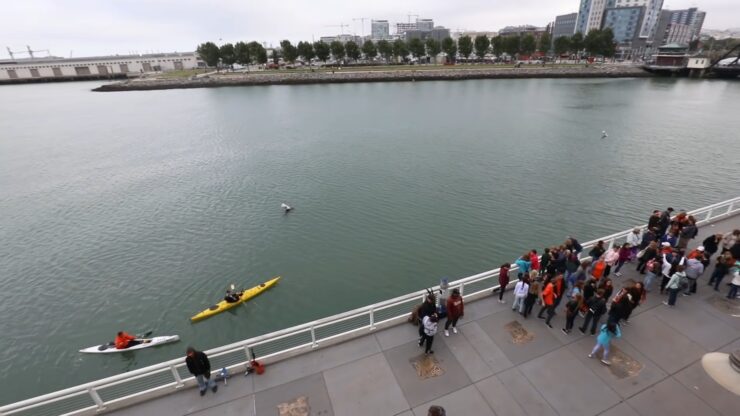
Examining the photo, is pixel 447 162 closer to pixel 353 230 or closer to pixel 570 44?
pixel 353 230

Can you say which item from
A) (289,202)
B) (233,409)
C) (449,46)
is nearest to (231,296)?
(233,409)

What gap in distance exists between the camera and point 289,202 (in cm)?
3123

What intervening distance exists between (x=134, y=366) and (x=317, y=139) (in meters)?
41.5

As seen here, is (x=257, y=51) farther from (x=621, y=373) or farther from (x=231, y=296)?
(x=621, y=373)

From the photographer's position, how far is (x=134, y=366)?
1584 cm

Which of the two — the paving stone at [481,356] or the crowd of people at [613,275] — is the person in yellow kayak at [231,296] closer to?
the paving stone at [481,356]

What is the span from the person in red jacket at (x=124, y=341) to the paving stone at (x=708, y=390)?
21.0 metres

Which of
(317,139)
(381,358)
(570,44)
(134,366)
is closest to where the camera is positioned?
(381,358)

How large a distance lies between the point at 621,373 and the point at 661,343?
6.95 feet

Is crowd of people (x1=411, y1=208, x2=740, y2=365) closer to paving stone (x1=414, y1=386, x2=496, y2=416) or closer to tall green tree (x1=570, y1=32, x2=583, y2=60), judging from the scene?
paving stone (x1=414, y1=386, x2=496, y2=416)

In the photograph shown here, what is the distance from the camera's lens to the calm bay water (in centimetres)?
1881

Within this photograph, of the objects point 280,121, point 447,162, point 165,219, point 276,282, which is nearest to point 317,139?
point 280,121

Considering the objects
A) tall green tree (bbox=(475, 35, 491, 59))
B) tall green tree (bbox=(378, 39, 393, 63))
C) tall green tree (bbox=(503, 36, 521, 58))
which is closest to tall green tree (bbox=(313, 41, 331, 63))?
tall green tree (bbox=(378, 39, 393, 63))

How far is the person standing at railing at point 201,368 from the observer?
8695 millimetres
